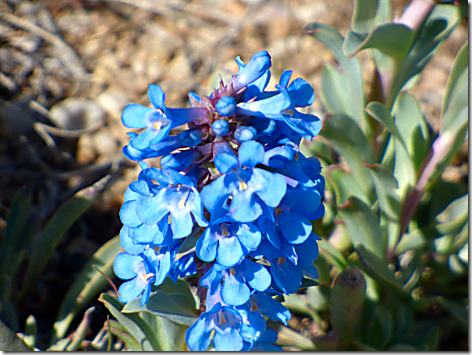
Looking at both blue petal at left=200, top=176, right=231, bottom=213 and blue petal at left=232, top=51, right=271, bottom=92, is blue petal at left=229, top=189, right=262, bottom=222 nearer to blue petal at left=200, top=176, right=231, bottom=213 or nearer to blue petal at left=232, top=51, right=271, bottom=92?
blue petal at left=200, top=176, right=231, bottom=213

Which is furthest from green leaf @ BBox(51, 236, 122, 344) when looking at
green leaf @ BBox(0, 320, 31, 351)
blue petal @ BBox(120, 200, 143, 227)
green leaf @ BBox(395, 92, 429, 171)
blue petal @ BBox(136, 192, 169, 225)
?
green leaf @ BBox(395, 92, 429, 171)

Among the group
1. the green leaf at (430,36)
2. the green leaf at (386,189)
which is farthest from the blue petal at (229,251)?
the green leaf at (430,36)

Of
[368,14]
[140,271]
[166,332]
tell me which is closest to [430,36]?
[368,14]

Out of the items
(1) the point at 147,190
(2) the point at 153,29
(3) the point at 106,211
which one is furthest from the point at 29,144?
(1) the point at 147,190

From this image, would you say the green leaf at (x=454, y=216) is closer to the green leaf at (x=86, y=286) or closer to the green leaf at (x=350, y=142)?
the green leaf at (x=350, y=142)

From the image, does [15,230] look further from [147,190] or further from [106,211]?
[147,190]

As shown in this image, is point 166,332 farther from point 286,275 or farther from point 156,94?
point 156,94
